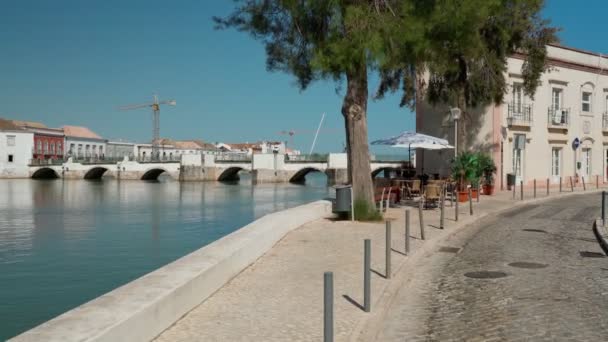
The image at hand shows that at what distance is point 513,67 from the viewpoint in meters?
28.8

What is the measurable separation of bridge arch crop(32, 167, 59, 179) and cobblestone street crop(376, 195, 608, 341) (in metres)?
96.4

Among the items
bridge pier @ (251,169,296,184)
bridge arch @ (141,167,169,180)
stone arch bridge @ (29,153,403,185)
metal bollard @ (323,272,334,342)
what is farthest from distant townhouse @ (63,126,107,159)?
metal bollard @ (323,272,334,342)

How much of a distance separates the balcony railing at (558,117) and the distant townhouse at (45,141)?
8979 cm

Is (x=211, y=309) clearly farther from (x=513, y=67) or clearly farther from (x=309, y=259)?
(x=513, y=67)

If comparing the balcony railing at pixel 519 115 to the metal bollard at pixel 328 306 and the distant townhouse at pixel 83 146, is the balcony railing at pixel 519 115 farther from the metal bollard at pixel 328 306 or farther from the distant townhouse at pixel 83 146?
the distant townhouse at pixel 83 146

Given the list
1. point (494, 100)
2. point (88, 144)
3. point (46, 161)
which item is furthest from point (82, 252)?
point (88, 144)

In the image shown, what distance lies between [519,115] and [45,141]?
97.3 metres

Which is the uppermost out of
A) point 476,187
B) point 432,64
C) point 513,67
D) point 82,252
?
point 513,67

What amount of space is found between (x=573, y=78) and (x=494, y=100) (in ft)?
32.6

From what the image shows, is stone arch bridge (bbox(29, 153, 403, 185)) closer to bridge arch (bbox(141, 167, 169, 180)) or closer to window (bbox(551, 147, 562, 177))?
bridge arch (bbox(141, 167, 169, 180))

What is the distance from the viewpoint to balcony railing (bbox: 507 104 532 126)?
29.0 meters

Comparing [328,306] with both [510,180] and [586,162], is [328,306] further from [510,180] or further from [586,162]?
[586,162]

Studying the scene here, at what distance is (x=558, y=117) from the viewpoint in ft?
104

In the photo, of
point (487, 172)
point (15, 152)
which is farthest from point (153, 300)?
point (15, 152)
